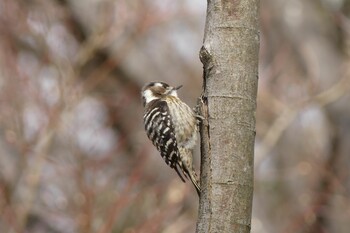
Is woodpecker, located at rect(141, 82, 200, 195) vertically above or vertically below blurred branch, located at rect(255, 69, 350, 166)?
below

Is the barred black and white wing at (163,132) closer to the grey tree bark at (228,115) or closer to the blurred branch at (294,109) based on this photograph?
the grey tree bark at (228,115)

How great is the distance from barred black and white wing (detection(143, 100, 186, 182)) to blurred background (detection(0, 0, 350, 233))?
1648 millimetres

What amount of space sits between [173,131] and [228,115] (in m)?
1.98

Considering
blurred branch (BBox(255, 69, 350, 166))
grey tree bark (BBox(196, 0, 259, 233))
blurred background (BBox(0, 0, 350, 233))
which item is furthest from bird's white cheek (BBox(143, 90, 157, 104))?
blurred branch (BBox(255, 69, 350, 166))

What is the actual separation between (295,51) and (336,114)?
4.58ft

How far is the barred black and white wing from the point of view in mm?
5297

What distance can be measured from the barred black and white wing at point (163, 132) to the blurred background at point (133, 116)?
165cm

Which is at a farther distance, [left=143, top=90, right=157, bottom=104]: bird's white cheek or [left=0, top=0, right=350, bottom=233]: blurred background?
[left=0, top=0, right=350, bottom=233]: blurred background

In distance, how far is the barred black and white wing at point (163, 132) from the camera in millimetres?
5297

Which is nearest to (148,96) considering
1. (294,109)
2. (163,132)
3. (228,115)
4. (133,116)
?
(163,132)

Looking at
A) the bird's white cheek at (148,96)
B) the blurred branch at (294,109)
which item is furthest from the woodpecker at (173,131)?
the blurred branch at (294,109)

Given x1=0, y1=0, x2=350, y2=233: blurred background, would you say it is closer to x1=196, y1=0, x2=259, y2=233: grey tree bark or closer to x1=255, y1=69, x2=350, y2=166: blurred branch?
x1=255, y1=69, x2=350, y2=166: blurred branch

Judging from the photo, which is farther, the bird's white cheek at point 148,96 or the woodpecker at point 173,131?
the bird's white cheek at point 148,96

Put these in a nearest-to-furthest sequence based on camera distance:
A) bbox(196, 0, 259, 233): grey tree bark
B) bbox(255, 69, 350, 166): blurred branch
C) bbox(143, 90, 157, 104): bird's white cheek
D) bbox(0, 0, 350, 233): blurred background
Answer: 1. bbox(196, 0, 259, 233): grey tree bark
2. bbox(143, 90, 157, 104): bird's white cheek
3. bbox(0, 0, 350, 233): blurred background
4. bbox(255, 69, 350, 166): blurred branch
